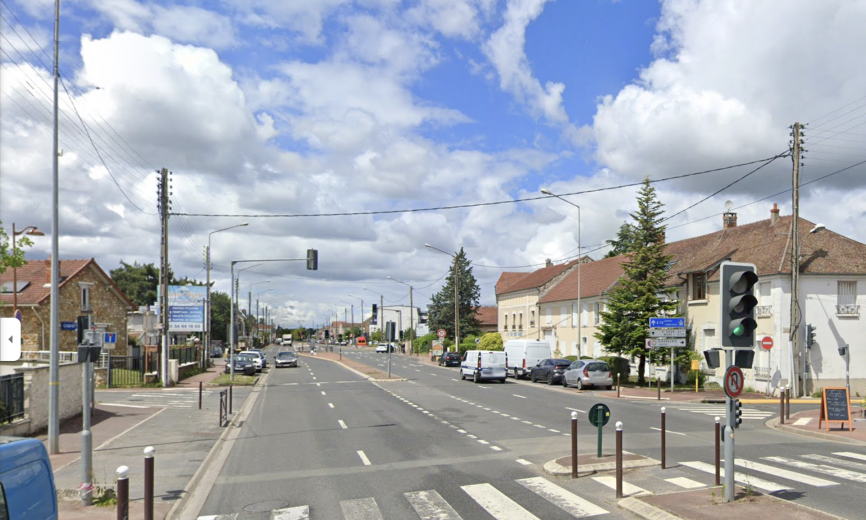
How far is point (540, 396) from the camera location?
97.5ft

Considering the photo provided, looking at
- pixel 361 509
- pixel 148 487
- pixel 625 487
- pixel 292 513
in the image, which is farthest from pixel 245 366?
pixel 148 487

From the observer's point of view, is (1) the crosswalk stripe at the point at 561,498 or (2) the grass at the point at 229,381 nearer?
(1) the crosswalk stripe at the point at 561,498

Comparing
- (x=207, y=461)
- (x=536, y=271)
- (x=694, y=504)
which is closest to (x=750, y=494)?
(x=694, y=504)

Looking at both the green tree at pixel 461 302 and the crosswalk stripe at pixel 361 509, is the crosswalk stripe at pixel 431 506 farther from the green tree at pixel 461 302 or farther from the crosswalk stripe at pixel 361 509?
the green tree at pixel 461 302

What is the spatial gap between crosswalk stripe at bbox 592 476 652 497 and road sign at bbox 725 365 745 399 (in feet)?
6.55

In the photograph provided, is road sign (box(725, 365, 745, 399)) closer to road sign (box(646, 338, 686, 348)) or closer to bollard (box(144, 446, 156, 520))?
bollard (box(144, 446, 156, 520))

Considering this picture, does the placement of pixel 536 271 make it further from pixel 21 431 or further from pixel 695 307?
pixel 21 431

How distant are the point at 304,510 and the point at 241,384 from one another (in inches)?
1139


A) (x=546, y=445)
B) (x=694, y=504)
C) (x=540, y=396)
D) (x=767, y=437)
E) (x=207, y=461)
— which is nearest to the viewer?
(x=694, y=504)

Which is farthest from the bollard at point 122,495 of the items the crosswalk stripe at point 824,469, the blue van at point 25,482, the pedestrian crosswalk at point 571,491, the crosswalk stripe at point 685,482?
the crosswalk stripe at point 824,469

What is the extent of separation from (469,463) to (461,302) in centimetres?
7326

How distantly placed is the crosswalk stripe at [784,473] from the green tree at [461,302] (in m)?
72.2

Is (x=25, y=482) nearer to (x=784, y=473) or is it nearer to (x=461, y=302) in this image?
(x=784, y=473)

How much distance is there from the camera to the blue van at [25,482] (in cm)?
494
